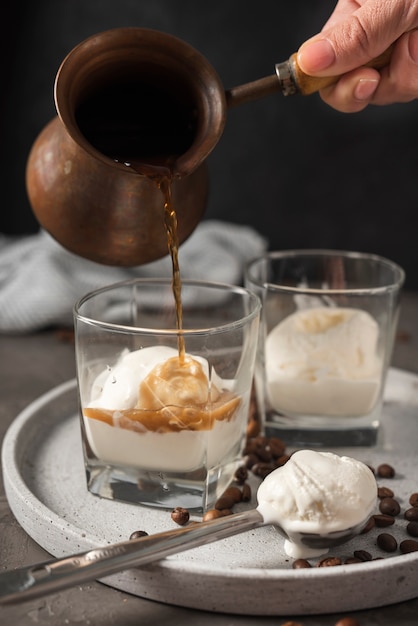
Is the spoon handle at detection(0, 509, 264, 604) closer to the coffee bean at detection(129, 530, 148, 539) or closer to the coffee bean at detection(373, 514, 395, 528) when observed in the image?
the coffee bean at detection(129, 530, 148, 539)

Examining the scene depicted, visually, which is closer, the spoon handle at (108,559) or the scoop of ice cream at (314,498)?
the spoon handle at (108,559)

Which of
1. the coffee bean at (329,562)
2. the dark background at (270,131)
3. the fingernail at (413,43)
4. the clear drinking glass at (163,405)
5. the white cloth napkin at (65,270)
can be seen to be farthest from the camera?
the dark background at (270,131)

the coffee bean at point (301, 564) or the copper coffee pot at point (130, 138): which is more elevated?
the copper coffee pot at point (130, 138)

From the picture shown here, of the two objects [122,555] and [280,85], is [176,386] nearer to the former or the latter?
[122,555]

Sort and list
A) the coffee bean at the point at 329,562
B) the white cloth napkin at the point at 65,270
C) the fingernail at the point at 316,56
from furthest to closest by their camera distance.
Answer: the white cloth napkin at the point at 65,270 → the fingernail at the point at 316,56 → the coffee bean at the point at 329,562

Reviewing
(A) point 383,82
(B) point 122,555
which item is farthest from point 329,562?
(A) point 383,82

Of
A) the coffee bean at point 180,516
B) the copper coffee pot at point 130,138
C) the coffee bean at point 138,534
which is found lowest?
the coffee bean at point 180,516

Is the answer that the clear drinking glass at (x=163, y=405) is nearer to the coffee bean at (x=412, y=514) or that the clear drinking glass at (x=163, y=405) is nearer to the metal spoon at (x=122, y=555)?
the metal spoon at (x=122, y=555)

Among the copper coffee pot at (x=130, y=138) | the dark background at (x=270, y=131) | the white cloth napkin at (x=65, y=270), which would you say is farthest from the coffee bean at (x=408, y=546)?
the dark background at (x=270, y=131)
